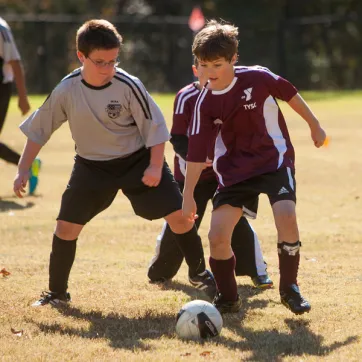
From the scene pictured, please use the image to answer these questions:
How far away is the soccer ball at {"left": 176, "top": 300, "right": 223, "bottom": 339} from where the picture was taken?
4.85m

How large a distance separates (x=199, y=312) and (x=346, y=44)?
31.1 metres

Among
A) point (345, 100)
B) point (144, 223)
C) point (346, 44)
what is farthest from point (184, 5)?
point (144, 223)

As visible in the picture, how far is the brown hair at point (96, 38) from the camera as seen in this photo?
5.28 meters

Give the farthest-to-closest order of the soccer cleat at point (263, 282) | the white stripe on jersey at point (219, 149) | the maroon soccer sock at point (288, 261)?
the soccer cleat at point (263, 282) → the white stripe on jersey at point (219, 149) → the maroon soccer sock at point (288, 261)

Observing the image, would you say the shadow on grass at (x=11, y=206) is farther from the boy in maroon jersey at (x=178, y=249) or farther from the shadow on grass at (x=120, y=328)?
the shadow on grass at (x=120, y=328)

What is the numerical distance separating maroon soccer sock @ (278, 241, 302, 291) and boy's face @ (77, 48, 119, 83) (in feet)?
4.43

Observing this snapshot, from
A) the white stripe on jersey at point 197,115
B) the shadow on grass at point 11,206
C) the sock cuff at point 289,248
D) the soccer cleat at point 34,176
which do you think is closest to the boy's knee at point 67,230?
the white stripe on jersey at point 197,115

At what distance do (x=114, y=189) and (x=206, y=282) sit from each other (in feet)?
2.72

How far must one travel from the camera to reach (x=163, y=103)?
25.8 m

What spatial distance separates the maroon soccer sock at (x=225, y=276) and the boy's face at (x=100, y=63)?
1194 millimetres

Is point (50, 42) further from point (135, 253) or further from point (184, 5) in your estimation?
point (135, 253)

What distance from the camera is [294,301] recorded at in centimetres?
518

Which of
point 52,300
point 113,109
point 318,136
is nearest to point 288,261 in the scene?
point 318,136

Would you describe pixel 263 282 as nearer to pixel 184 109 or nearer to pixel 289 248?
pixel 289 248
